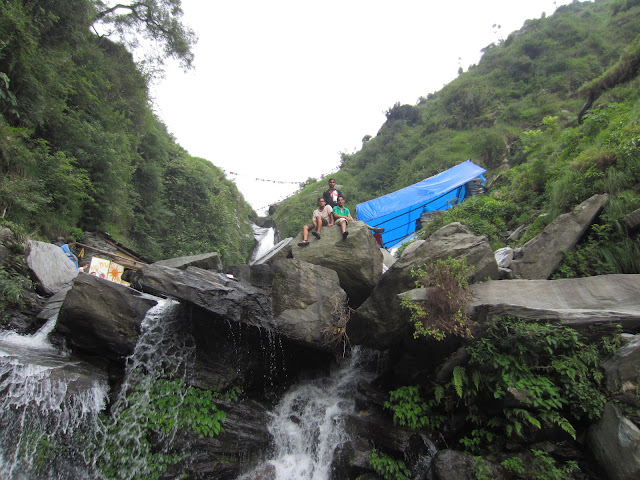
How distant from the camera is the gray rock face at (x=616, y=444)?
13.1 feet

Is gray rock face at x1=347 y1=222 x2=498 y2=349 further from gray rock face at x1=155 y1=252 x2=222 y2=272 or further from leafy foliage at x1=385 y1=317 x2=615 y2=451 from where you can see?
gray rock face at x1=155 y1=252 x2=222 y2=272

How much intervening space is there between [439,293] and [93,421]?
661cm

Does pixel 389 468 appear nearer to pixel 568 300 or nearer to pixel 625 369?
pixel 625 369

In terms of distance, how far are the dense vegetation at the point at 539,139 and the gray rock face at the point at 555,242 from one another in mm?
220

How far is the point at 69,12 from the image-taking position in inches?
469

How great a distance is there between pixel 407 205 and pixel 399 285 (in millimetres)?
10573

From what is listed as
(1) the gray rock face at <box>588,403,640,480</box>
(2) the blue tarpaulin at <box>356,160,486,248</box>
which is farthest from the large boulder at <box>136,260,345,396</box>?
(2) the blue tarpaulin at <box>356,160,486,248</box>

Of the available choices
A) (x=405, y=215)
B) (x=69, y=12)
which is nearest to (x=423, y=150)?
(x=405, y=215)

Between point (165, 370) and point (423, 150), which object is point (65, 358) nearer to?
point (165, 370)

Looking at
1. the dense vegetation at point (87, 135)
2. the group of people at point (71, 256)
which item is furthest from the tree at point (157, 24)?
the group of people at point (71, 256)

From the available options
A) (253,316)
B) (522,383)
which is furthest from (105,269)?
(522,383)

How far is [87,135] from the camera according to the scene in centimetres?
1170

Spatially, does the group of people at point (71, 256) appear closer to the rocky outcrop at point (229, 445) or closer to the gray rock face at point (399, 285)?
the rocky outcrop at point (229, 445)

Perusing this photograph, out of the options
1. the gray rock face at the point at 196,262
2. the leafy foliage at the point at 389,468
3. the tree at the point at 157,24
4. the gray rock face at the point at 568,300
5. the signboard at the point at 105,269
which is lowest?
the leafy foliage at the point at 389,468
